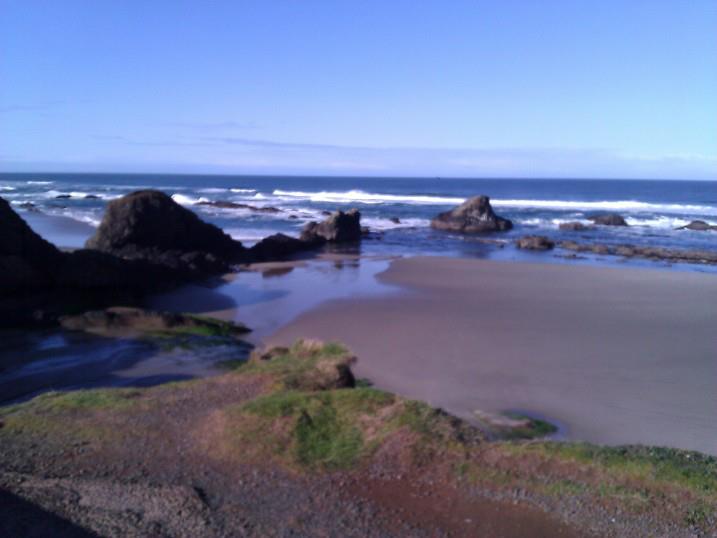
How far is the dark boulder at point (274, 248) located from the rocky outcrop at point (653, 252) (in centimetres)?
1311

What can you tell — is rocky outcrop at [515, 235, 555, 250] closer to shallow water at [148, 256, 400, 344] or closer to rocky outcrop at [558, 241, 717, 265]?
rocky outcrop at [558, 241, 717, 265]

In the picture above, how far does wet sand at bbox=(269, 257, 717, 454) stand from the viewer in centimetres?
1009

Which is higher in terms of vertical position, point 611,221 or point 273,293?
point 611,221

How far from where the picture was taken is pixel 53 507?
6023 mm

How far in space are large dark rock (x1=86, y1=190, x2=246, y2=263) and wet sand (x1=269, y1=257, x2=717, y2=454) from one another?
289 inches

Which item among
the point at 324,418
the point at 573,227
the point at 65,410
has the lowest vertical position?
the point at 65,410

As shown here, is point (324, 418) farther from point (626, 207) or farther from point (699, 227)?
point (626, 207)

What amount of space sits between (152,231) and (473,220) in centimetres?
2306

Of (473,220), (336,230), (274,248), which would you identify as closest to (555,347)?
(274,248)

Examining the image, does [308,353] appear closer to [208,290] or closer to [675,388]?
[675,388]

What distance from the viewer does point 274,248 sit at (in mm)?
27453

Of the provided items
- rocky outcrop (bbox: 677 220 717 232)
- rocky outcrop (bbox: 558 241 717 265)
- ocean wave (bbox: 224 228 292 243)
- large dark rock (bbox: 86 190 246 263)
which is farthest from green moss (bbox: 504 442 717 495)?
rocky outcrop (bbox: 677 220 717 232)

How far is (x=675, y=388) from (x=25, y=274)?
1486 centimetres

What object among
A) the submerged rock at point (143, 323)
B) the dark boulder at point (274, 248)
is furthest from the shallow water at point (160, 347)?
the dark boulder at point (274, 248)
